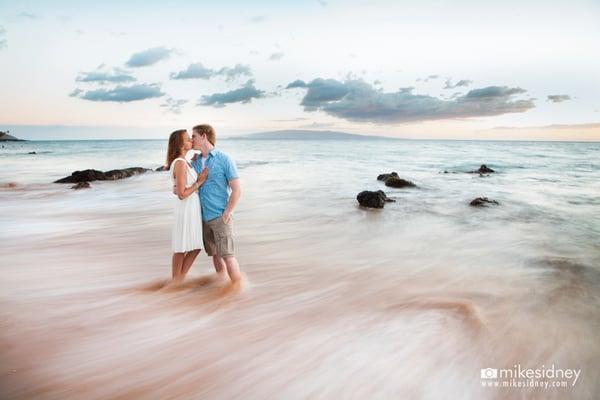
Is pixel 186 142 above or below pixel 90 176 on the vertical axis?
above

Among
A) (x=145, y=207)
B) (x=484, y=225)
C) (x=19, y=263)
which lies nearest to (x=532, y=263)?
(x=484, y=225)

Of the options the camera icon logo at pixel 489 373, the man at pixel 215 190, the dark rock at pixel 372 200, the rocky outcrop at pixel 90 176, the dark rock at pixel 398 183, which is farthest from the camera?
the rocky outcrop at pixel 90 176

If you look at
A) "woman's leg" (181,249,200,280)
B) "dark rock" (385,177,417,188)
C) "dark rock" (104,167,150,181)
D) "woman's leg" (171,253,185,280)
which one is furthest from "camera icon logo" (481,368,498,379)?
"dark rock" (104,167,150,181)

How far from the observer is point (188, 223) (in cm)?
456

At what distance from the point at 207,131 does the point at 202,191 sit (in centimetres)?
76

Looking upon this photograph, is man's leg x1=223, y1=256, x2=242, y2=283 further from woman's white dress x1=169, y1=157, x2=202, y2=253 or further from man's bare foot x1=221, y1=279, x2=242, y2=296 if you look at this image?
woman's white dress x1=169, y1=157, x2=202, y2=253

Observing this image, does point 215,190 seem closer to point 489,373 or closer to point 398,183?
point 489,373

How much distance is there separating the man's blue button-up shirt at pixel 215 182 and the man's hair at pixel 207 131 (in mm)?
151

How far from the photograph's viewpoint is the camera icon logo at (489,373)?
3.46 m

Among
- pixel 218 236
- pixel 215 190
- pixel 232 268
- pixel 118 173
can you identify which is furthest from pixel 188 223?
pixel 118 173

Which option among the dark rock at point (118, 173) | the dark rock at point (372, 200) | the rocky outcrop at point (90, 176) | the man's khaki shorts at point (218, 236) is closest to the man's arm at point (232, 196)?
the man's khaki shorts at point (218, 236)

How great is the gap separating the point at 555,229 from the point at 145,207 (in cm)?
1295

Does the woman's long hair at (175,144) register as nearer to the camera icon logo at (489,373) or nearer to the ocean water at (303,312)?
the ocean water at (303,312)

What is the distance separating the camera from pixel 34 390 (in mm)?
3033
